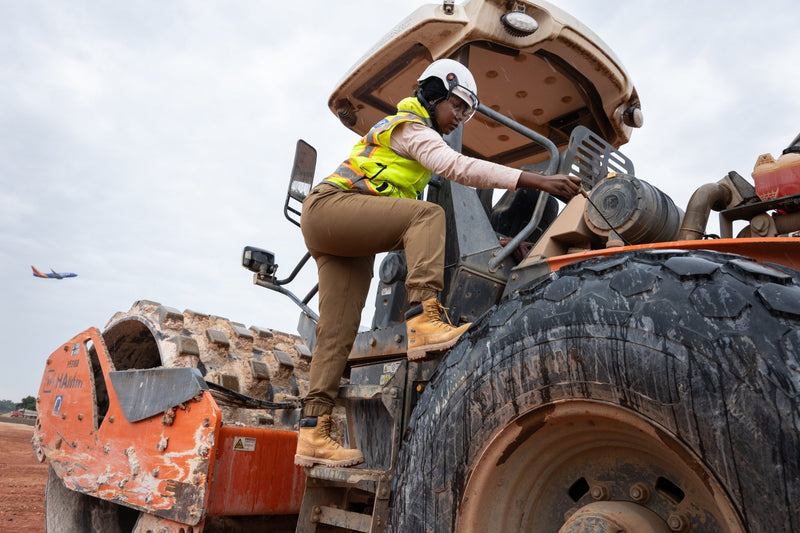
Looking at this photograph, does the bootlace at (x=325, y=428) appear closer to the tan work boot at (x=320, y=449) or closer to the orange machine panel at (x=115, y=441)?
the tan work boot at (x=320, y=449)

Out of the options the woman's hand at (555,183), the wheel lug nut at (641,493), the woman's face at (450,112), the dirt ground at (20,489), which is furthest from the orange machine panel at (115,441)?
the dirt ground at (20,489)

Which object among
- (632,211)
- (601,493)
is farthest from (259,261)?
(601,493)

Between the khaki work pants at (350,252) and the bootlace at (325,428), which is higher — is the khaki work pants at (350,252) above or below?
above

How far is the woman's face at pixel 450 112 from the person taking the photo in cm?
262

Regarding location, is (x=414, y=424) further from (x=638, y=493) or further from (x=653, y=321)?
(x=653, y=321)

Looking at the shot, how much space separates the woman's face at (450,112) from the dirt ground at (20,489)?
5513mm

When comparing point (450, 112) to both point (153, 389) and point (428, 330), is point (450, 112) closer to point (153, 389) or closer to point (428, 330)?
point (428, 330)

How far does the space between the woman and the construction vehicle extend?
0.12m

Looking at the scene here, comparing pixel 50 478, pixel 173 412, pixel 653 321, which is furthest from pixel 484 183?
pixel 50 478

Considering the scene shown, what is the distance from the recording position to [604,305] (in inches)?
58.5

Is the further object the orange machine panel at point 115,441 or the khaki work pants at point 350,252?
the orange machine panel at point 115,441

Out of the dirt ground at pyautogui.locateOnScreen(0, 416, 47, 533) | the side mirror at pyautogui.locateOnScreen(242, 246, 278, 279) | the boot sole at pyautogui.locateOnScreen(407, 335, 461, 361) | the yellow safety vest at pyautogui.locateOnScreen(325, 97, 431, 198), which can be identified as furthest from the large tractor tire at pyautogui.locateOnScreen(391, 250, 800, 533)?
the dirt ground at pyautogui.locateOnScreen(0, 416, 47, 533)

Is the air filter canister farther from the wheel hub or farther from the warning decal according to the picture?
the warning decal

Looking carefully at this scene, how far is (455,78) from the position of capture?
2566 mm
